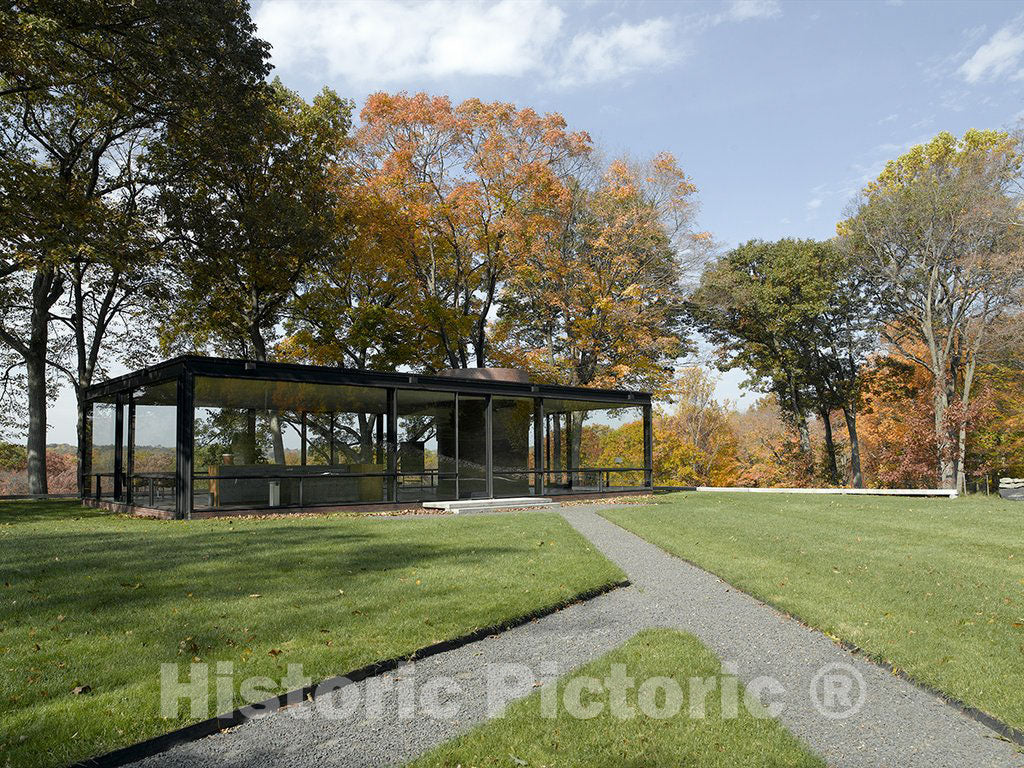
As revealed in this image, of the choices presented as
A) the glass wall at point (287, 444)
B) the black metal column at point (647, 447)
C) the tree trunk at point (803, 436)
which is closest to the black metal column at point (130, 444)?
the glass wall at point (287, 444)

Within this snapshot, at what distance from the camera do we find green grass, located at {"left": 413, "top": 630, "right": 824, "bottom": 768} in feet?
10.3

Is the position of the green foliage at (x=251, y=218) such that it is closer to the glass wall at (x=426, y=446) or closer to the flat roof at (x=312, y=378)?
the flat roof at (x=312, y=378)

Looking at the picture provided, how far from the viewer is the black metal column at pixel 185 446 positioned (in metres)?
12.7

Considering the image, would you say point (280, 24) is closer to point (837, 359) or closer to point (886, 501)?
point (886, 501)

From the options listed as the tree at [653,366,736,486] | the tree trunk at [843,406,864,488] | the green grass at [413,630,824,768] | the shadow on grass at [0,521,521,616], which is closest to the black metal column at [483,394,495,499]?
the shadow on grass at [0,521,521,616]

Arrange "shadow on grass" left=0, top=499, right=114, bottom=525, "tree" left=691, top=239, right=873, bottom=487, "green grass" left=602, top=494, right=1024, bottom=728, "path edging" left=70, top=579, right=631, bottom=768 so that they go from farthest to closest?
"tree" left=691, top=239, right=873, bottom=487
"shadow on grass" left=0, top=499, right=114, bottom=525
"green grass" left=602, top=494, right=1024, bottom=728
"path edging" left=70, top=579, right=631, bottom=768

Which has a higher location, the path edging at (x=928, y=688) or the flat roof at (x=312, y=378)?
the flat roof at (x=312, y=378)

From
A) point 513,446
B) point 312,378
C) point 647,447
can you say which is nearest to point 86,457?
point 312,378

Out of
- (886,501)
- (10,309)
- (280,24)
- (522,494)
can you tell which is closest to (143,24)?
(280,24)

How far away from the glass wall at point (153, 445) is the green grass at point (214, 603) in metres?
3.27

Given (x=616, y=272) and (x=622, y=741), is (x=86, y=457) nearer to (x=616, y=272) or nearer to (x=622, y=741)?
(x=616, y=272)

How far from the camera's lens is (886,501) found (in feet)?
58.5

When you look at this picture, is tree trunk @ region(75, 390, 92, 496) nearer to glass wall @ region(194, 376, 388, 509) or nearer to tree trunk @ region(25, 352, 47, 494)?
tree trunk @ region(25, 352, 47, 494)

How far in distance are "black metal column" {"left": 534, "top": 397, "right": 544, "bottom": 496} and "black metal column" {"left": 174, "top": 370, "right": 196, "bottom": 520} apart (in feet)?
29.8
